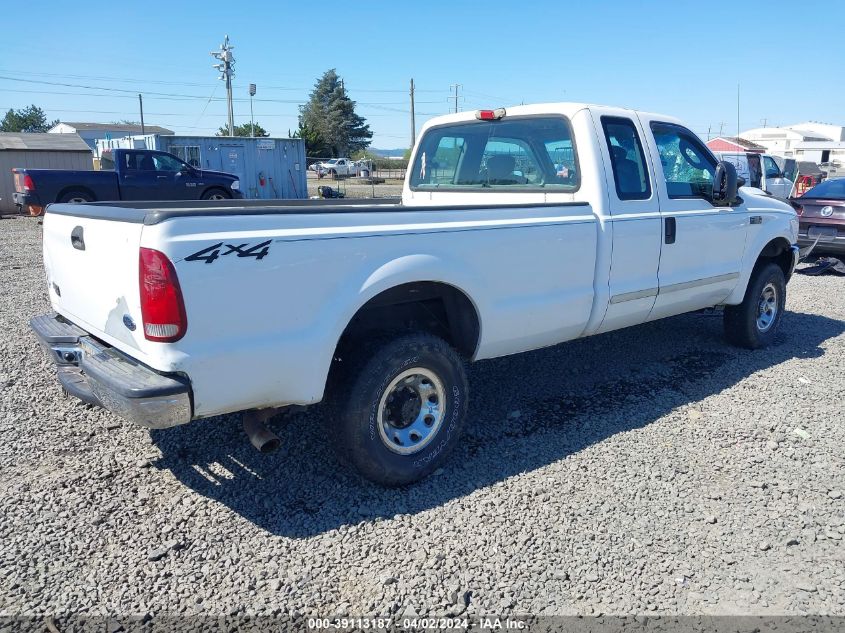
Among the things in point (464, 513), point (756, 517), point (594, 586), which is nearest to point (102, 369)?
point (464, 513)

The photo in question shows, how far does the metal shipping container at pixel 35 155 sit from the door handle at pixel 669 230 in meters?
23.1

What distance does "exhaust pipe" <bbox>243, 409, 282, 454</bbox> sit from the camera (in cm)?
308

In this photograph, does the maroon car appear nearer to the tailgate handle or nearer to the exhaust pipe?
the exhaust pipe

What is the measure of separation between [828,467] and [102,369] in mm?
4014

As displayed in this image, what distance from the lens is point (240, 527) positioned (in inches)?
126

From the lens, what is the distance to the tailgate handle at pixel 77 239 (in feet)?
10.6

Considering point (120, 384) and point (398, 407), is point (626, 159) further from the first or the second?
point (120, 384)

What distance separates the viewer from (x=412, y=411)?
361cm

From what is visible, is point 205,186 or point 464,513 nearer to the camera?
point 464,513

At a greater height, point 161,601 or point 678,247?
point 678,247

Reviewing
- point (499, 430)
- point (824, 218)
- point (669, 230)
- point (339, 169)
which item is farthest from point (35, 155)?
point (339, 169)

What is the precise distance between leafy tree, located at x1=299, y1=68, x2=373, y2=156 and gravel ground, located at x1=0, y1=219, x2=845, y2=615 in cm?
7398

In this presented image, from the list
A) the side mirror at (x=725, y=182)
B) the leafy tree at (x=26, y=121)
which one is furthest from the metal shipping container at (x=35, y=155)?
the leafy tree at (x=26, y=121)

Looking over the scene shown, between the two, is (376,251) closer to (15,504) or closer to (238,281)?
(238,281)
